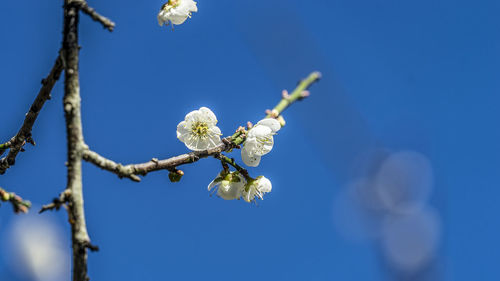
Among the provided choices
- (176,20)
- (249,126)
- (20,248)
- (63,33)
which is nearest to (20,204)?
(20,248)

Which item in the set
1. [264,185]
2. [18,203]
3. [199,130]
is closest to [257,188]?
[264,185]

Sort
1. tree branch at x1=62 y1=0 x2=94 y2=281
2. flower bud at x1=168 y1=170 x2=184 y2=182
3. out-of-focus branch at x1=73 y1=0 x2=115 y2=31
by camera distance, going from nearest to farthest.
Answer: tree branch at x1=62 y1=0 x2=94 y2=281 → out-of-focus branch at x1=73 y1=0 x2=115 y2=31 → flower bud at x1=168 y1=170 x2=184 y2=182

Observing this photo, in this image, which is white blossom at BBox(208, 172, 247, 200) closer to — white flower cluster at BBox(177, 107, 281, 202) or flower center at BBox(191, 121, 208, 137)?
white flower cluster at BBox(177, 107, 281, 202)

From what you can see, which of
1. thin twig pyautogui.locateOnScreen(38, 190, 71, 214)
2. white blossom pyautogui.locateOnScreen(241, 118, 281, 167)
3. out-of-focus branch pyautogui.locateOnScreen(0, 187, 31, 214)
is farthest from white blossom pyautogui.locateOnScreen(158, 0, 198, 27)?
thin twig pyautogui.locateOnScreen(38, 190, 71, 214)

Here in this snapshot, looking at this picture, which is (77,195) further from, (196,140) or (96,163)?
(196,140)

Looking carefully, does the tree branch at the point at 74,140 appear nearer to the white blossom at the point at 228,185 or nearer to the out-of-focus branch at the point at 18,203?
the out-of-focus branch at the point at 18,203
